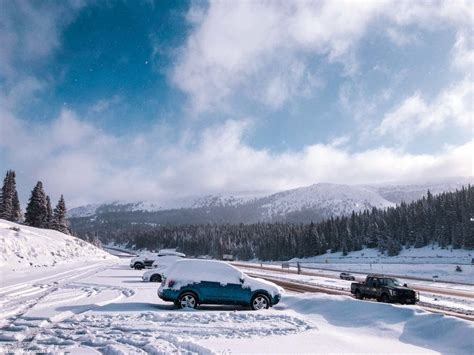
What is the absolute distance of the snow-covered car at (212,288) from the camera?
550 inches

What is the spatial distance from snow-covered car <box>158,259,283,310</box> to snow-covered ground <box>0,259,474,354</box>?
48cm

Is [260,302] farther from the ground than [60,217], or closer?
closer

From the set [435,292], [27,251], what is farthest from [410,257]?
[27,251]

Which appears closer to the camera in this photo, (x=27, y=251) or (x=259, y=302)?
(x=259, y=302)

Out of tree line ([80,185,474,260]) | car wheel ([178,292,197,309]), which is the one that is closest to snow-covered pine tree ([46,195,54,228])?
tree line ([80,185,474,260])

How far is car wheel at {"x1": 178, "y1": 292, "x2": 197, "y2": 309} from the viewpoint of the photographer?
1385 cm

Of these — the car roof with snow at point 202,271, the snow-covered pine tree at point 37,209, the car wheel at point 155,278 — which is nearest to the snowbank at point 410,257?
the snow-covered pine tree at point 37,209

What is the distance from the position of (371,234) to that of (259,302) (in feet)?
352

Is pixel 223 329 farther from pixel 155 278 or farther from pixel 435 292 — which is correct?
pixel 435 292

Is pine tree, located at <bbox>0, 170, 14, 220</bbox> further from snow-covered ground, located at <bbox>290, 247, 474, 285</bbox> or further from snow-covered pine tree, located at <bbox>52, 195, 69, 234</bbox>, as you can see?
snow-covered ground, located at <bbox>290, 247, 474, 285</bbox>

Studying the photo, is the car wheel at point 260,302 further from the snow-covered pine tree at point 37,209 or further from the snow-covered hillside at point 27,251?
the snow-covered pine tree at point 37,209

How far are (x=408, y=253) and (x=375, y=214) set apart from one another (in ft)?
96.0

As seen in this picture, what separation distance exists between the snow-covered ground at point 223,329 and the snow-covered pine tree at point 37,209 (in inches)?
2854

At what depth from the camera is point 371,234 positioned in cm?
11269
